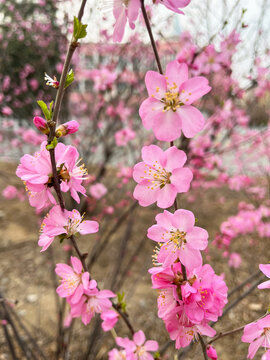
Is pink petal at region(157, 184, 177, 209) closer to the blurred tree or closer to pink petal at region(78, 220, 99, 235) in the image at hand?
pink petal at region(78, 220, 99, 235)

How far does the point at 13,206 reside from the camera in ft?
19.0

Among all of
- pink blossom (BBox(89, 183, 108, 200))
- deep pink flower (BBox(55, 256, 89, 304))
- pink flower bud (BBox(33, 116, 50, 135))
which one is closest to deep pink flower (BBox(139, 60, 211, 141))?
pink flower bud (BBox(33, 116, 50, 135))

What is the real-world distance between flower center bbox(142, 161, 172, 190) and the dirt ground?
119 centimetres

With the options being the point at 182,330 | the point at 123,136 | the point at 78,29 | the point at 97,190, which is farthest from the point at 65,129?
the point at 123,136

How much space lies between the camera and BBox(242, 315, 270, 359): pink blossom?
2.23 ft

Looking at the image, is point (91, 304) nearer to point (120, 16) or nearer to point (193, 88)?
point (193, 88)

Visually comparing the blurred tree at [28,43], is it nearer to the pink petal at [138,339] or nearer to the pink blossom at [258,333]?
the pink petal at [138,339]

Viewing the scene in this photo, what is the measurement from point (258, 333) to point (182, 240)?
11.5 inches

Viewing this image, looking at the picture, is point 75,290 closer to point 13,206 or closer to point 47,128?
point 47,128

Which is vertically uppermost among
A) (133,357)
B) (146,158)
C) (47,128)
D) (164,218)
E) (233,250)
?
(47,128)

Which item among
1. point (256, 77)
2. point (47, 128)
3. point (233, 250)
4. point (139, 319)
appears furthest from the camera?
point (233, 250)

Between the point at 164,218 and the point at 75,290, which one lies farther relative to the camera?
the point at 75,290

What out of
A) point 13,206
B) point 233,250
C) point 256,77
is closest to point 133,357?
point 256,77

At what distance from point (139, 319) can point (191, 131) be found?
9.57ft
